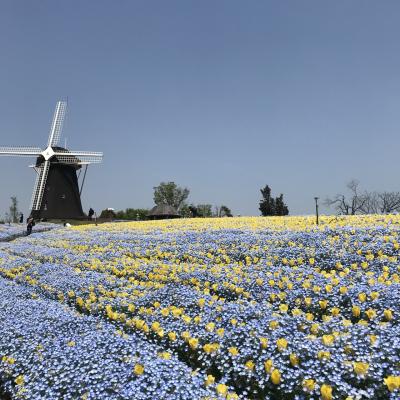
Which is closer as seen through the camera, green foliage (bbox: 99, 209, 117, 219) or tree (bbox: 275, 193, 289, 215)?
tree (bbox: 275, 193, 289, 215)

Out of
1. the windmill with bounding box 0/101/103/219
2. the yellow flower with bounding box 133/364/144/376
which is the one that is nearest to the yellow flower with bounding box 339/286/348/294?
the yellow flower with bounding box 133/364/144/376

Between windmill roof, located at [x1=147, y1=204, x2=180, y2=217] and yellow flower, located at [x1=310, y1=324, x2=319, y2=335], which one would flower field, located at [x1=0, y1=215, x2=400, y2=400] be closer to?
yellow flower, located at [x1=310, y1=324, x2=319, y2=335]

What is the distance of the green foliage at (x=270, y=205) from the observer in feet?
173

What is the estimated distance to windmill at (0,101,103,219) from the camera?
153 ft

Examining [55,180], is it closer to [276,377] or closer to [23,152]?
[23,152]

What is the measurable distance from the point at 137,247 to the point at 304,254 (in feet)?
19.7

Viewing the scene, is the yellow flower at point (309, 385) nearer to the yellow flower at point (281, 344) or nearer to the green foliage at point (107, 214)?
the yellow flower at point (281, 344)

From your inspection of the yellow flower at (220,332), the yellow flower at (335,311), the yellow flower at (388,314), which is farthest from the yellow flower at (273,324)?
the yellow flower at (388,314)

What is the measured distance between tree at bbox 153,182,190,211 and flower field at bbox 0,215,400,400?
84.9 m

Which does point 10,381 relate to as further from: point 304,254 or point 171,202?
point 171,202

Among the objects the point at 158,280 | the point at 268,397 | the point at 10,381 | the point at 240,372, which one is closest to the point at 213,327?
the point at 240,372

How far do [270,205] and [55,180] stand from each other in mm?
27996

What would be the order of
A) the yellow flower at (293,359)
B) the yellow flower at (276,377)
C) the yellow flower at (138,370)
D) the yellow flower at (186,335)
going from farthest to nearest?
the yellow flower at (186,335) < the yellow flower at (138,370) < the yellow flower at (293,359) < the yellow flower at (276,377)

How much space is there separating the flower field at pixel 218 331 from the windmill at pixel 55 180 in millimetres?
39313
